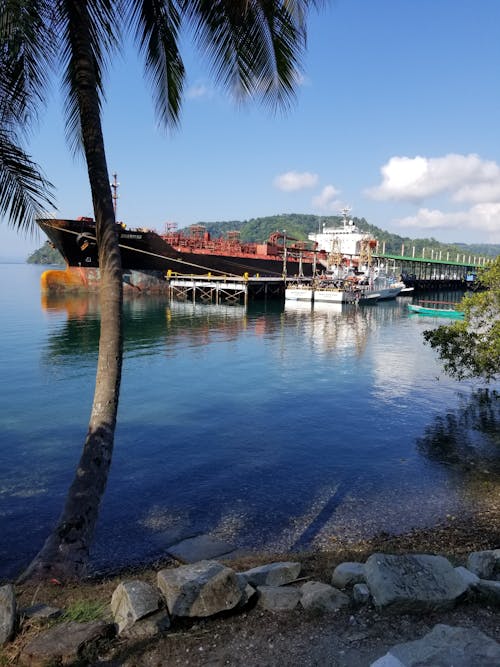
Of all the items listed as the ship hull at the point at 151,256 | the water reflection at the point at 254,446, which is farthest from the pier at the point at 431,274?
the water reflection at the point at 254,446

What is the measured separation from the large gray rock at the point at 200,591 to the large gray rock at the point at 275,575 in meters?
0.66

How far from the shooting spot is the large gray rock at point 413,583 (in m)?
4.73

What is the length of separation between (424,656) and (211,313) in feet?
155

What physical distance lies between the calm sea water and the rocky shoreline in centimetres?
403

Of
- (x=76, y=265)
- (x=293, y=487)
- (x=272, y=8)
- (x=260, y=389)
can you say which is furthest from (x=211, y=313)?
(x=272, y=8)

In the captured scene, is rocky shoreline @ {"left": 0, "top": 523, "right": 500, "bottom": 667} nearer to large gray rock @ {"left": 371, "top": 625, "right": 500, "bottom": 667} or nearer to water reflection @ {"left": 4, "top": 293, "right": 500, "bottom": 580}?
large gray rock @ {"left": 371, "top": 625, "right": 500, "bottom": 667}

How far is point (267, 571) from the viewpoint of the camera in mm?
5672

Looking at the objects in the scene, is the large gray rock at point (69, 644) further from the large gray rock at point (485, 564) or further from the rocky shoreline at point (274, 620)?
the large gray rock at point (485, 564)

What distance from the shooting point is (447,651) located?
400 cm

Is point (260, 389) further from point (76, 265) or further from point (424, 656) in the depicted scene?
point (76, 265)

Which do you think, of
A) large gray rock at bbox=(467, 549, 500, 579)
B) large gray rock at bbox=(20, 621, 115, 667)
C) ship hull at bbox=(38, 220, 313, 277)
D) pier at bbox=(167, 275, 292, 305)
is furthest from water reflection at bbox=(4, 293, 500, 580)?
pier at bbox=(167, 275, 292, 305)

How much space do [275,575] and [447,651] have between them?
201 centimetres

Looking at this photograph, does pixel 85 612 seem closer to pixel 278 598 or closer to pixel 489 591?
pixel 278 598

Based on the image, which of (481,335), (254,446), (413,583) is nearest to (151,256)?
(481,335)
